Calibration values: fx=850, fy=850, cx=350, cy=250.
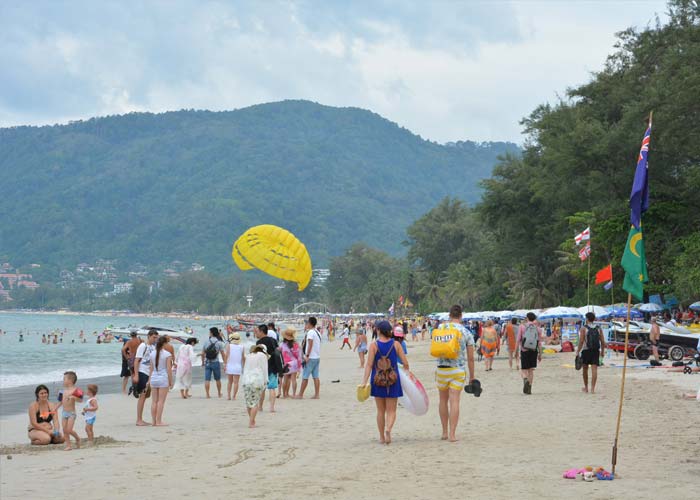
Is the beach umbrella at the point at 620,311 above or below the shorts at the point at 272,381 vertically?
above

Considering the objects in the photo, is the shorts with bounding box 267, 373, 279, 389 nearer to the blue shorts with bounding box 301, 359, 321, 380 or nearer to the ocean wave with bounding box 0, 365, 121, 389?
the blue shorts with bounding box 301, 359, 321, 380

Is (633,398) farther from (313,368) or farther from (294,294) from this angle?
(294,294)

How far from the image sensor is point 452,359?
32.2ft

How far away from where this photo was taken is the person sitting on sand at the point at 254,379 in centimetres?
1232

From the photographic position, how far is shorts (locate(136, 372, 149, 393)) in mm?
12859

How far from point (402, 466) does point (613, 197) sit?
36.8m

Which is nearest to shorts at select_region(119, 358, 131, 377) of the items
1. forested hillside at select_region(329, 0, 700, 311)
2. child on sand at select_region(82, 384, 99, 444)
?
child on sand at select_region(82, 384, 99, 444)

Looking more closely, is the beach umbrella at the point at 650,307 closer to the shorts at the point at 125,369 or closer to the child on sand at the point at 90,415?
the shorts at the point at 125,369

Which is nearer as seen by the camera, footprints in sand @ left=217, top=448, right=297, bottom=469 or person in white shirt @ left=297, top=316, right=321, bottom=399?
footprints in sand @ left=217, top=448, right=297, bottom=469

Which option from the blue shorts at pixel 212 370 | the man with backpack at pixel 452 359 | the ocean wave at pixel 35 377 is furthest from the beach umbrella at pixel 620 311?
the man with backpack at pixel 452 359

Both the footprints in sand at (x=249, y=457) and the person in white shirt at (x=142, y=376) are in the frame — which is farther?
the person in white shirt at (x=142, y=376)

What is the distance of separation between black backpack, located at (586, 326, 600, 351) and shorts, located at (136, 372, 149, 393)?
7653mm

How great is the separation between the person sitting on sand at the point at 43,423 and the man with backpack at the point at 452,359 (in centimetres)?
506

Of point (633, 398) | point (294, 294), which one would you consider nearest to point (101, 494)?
point (633, 398)
